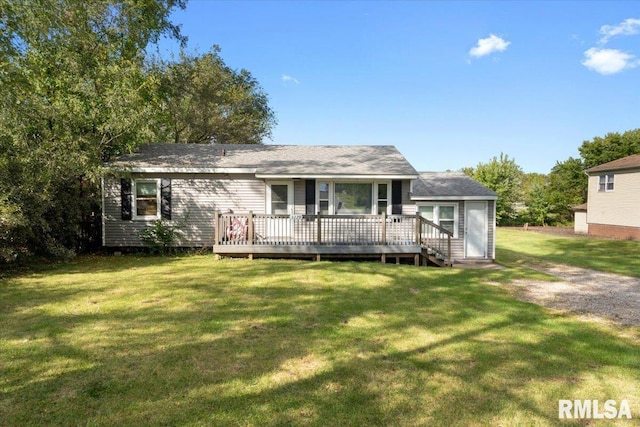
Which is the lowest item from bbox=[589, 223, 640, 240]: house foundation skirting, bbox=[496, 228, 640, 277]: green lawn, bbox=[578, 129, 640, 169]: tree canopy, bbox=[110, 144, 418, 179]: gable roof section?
bbox=[496, 228, 640, 277]: green lawn

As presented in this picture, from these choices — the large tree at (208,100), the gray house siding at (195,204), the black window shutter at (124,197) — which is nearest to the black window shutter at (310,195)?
the gray house siding at (195,204)

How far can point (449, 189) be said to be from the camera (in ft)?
44.3

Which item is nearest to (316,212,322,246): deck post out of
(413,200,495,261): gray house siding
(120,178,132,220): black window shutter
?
(413,200,495,261): gray house siding

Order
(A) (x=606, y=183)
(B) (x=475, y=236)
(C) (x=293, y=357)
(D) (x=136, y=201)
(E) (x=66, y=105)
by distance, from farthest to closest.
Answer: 1. (A) (x=606, y=183)
2. (B) (x=475, y=236)
3. (D) (x=136, y=201)
4. (E) (x=66, y=105)
5. (C) (x=293, y=357)

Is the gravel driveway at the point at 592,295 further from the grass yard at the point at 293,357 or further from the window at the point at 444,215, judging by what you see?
the window at the point at 444,215

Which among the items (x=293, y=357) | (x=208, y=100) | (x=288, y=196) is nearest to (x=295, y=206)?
(x=288, y=196)

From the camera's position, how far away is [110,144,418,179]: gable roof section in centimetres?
1158

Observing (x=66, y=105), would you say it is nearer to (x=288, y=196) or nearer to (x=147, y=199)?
(x=147, y=199)

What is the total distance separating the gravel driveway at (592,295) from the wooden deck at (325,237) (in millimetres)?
3205

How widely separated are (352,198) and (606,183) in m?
22.0

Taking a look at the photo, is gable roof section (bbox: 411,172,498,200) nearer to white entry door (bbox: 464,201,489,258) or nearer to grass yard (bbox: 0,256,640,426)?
white entry door (bbox: 464,201,489,258)

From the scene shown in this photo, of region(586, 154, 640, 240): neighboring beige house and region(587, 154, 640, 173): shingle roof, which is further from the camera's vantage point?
region(586, 154, 640, 240): neighboring beige house

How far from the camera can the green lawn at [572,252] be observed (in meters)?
13.3

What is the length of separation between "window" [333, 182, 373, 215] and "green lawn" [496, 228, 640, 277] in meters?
6.05
